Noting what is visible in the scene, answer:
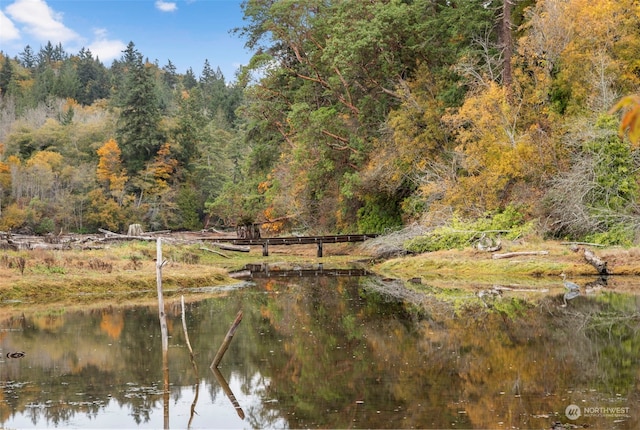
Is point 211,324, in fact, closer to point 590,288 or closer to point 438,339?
point 438,339

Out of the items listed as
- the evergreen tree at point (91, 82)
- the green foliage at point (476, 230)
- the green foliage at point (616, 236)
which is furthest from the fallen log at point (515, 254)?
the evergreen tree at point (91, 82)

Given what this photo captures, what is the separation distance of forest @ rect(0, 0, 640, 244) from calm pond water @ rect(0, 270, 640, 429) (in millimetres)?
13271

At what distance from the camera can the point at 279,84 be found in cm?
5697

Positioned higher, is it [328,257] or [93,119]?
[93,119]

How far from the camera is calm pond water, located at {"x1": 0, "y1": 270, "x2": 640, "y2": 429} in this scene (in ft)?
36.8

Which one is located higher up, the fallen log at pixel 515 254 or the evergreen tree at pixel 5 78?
the evergreen tree at pixel 5 78

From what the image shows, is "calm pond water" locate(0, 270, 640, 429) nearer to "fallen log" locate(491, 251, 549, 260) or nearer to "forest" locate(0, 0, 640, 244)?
"fallen log" locate(491, 251, 549, 260)

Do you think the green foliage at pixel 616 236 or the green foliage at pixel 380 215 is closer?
the green foliage at pixel 616 236

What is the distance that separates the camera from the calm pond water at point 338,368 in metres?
11.2

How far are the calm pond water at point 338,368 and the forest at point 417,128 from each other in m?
13.3

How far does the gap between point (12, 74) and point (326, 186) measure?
4193 inches

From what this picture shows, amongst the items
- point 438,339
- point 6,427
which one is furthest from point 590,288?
point 6,427

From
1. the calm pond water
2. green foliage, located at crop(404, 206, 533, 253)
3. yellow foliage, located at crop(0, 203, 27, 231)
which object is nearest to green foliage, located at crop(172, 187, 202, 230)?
yellow foliage, located at crop(0, 203, 27, 231)

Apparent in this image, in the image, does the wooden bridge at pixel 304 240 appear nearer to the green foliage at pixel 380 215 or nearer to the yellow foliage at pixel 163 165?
the green foliage at pixel 380 215
